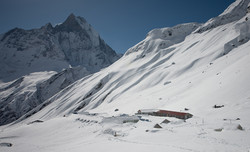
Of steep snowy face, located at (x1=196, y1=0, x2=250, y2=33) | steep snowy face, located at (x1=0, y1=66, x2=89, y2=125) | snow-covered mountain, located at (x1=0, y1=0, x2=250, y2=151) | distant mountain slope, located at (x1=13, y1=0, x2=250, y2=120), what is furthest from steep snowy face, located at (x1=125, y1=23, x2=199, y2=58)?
steep snowy face, located at (x1=0, y1=66, x2=89, y2=125)

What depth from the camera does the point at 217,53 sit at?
7100 cm

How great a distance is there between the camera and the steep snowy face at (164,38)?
135125mm

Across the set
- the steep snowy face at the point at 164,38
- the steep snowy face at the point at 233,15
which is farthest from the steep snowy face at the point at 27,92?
the steep snowy face at the point at 233,15

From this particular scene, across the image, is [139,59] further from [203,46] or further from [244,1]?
[244,1]

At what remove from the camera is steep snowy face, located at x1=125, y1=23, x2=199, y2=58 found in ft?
443

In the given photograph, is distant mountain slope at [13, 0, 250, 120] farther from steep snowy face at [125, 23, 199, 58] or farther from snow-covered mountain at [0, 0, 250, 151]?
snow-covered mountain at [0, 0, 250, 151]

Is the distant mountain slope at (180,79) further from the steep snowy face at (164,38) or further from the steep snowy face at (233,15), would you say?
the steep snowy face at (233,15)

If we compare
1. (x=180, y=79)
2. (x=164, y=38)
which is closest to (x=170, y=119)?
(x=180, y=79)

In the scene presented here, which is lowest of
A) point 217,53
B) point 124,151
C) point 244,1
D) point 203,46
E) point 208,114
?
point 124,151

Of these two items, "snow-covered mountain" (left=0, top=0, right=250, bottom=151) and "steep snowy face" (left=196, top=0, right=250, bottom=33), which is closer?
"snow-covered mountain" (left=0, top=0, right=250, bottom=151)

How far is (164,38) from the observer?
14962 centimetres

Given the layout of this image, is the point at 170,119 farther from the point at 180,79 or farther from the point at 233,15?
the point at 233,15

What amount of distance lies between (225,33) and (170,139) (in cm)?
9631

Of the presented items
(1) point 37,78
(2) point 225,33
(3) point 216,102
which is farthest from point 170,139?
(1) point 37,78
